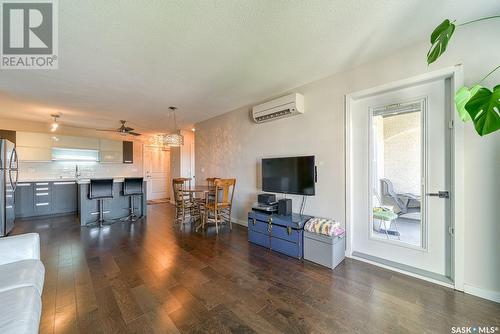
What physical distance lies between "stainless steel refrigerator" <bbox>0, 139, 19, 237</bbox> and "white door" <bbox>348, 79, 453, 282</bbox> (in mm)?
5492

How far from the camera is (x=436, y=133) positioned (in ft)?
6.64

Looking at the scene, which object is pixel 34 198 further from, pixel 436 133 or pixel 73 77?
pixel 436 133

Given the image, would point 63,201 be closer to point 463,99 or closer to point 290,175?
point 290,175

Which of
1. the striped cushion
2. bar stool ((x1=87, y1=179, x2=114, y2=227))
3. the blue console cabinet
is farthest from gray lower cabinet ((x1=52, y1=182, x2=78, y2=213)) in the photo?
the striped cushion

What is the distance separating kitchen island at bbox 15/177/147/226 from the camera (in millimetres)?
4254

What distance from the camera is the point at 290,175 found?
298 centimetres

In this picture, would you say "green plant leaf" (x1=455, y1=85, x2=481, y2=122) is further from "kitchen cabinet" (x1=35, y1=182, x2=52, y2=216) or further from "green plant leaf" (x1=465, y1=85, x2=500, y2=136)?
"kitchen cabinet" (x1=35, y1=182, x2=52, y2=216)

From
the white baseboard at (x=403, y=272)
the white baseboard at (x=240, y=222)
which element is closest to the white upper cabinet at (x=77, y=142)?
the white baseboard at (x=240, y=222)

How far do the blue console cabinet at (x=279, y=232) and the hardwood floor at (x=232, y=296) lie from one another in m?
0.14

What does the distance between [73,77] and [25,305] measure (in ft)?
9.49

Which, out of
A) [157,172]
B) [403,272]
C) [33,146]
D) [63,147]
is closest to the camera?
[403,272]

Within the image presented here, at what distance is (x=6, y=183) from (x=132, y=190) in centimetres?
193

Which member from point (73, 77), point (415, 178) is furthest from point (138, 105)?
point (415, 178)

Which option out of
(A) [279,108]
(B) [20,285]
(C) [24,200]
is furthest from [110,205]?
(A) [279,108]
